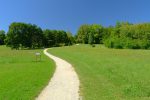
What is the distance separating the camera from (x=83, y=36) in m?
156

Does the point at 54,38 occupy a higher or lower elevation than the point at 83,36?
lower

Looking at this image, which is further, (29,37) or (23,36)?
(29,37)

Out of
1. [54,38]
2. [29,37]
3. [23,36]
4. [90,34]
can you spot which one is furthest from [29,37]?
[90,34]

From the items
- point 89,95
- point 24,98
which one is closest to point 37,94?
point 24,98

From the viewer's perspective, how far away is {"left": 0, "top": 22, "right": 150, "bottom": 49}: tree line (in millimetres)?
108938

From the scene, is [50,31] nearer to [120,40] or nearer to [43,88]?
[120,40]

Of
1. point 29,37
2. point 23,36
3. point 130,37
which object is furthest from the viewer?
point 130,37

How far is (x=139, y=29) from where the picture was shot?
128 meters

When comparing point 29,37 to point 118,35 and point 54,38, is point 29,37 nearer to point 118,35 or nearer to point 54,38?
point 54,38

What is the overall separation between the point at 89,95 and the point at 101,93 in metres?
0.78

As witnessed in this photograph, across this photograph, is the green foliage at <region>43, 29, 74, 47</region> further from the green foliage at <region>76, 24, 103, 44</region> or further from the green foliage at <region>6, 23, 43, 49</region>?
the green foliage at <region>76, 24, 103, 44</region>

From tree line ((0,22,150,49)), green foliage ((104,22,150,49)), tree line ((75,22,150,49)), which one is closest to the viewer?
tree line ((0,22,150,49))

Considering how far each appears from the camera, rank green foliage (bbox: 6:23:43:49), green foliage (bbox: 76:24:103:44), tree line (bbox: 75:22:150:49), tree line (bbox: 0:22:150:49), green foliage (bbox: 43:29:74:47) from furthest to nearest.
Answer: green foliage (bbox: 76:24:103:44) < green foliage (bbox: 43:29:74:47) < tree line (bbox: 75:22:150:49) < tree line (bbox: 0:22:150:49) < green foliage (bbox: 6:23:43:49)

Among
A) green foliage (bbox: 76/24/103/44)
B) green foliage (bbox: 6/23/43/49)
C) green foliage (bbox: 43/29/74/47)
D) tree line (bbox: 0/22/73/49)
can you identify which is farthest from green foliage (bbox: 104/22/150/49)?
green foliage (bbox: 6/23/43/49)
